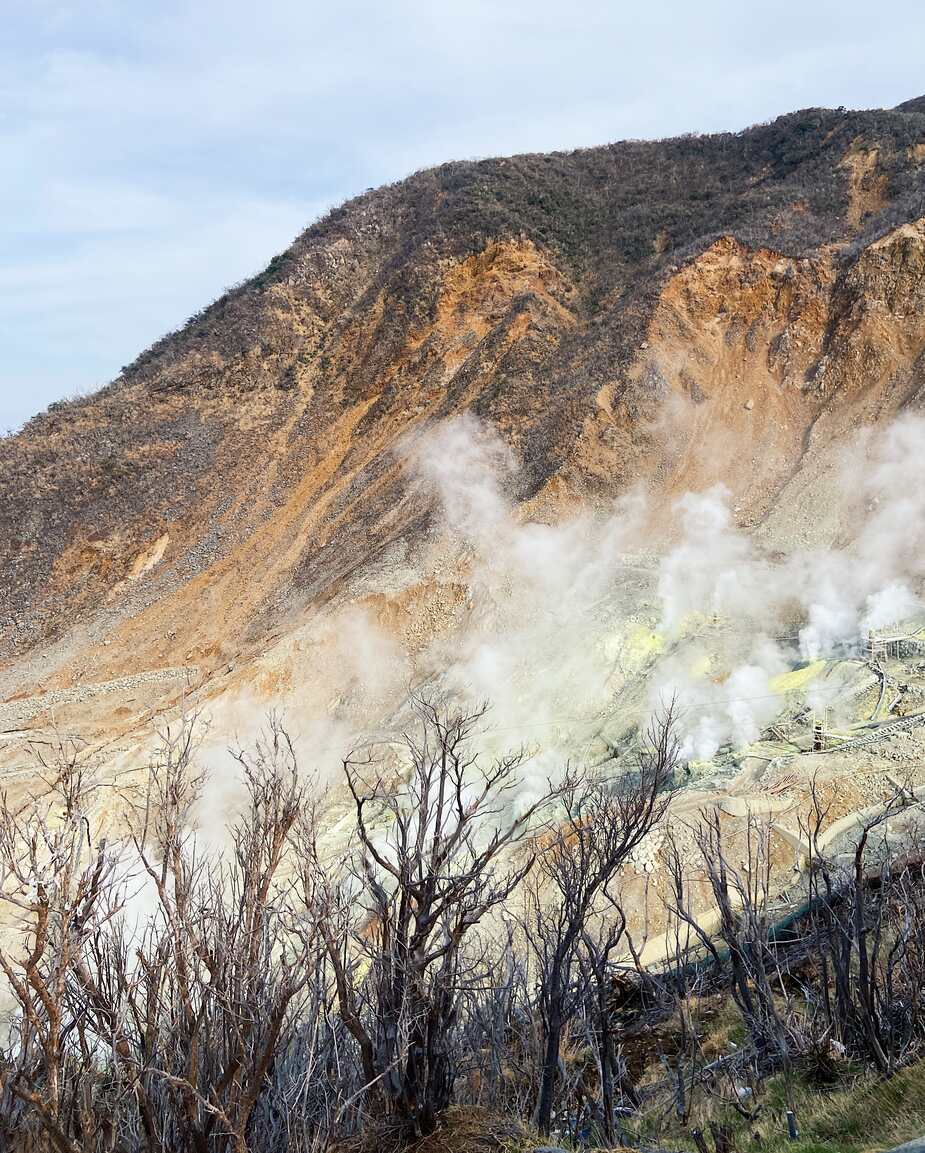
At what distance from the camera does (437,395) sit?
2952cm

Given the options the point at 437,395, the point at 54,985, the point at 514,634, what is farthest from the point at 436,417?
the point at 54,985

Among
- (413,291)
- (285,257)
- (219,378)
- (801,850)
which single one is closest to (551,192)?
(413,291)

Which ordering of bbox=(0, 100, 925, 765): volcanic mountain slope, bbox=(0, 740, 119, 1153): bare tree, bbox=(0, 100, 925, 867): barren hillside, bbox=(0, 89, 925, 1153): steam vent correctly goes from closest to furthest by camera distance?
bbox=(0, 740, 119, 1153): bare tree
bbox=(0, 89, 925, 1153): steam vent
bbox=(0, 100, 925, 867): barren hillside
bbox=(0, 100, 925, 765): volcanic mountain slope

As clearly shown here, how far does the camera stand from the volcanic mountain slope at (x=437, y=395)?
22.4m

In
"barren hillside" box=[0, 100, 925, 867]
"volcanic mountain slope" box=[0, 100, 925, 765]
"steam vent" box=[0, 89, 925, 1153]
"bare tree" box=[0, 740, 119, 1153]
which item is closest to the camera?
"bare tree" box=[0, 740, 119, 1153]

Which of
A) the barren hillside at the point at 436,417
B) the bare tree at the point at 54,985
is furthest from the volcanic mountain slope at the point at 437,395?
the bare tree at the point at 54,985

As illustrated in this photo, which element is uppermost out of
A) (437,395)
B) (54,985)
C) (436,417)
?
(437,395)

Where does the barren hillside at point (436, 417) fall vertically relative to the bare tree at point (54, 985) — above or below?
above

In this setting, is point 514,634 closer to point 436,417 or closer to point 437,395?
point 436,417

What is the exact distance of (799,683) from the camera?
1558 centimetres

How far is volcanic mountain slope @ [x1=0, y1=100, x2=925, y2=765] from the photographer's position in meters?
22.4

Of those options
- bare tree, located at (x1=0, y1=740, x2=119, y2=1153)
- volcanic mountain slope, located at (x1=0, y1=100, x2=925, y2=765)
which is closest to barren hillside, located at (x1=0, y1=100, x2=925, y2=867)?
volcanic mountain slope, located at (x1=0, y1=100, x2=925, y2=765)

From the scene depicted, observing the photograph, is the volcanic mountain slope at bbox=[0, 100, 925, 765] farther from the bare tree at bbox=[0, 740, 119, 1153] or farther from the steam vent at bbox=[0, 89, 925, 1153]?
the bare tree at bbox=[0, 740, 119, 1153]

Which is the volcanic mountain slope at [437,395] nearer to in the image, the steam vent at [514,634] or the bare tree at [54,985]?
the steam vent at [514,634]
